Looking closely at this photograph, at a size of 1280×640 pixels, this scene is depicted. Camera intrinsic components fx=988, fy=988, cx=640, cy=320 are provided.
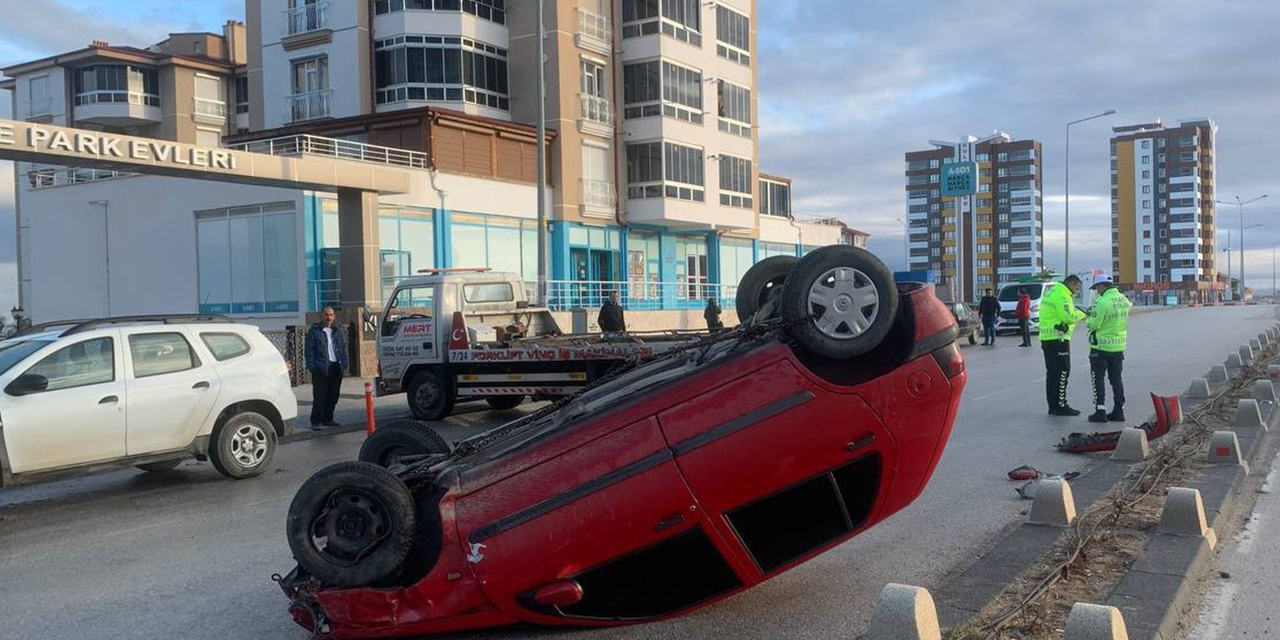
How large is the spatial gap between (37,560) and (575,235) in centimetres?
2847

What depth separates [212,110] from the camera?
4706 centimetres

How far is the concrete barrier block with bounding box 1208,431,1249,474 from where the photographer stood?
823cm

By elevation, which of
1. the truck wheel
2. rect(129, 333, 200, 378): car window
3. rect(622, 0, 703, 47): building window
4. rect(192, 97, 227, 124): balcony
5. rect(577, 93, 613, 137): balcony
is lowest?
the truck wheel

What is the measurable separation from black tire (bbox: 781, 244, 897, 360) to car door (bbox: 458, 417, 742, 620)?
0.83m

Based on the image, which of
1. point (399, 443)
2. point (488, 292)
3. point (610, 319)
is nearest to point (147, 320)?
point (399, 443)

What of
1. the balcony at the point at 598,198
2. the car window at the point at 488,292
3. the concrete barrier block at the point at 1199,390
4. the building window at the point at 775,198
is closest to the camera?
the concrete barrier block at the point at 1199,390

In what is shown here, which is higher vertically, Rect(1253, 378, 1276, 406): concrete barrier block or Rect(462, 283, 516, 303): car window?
Rect(462, 283, 516, 303): car window

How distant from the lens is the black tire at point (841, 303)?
4508 millimetres

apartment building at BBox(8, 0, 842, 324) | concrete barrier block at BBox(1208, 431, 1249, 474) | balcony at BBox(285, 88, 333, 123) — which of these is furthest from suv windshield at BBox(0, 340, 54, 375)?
balcony at BBox(285, 88, 333, 123)

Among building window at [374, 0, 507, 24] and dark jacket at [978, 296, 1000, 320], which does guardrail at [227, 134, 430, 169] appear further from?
dark jacket at [978, 296, 1000, 320]

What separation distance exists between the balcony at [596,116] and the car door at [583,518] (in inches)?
1240

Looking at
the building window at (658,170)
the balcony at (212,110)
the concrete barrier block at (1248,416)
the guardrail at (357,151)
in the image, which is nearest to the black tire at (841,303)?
the concrete barrier block at (1248,416)

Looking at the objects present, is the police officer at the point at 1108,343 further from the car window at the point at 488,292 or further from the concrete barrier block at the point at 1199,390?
the car window at the point at 488,292

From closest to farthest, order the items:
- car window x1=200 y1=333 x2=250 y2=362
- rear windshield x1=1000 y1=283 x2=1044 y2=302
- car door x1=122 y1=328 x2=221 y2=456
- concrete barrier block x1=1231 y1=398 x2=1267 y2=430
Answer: car door x1=122 y1=328 x2=221 y2=456 → car window x1=200 y1=333 x2=250 y2=362 → concrete barrier block x1=1231 y1=398 x2=1267 y2=430 → rear windshield x1=1000 y1=283 x2=1044 y2=302
